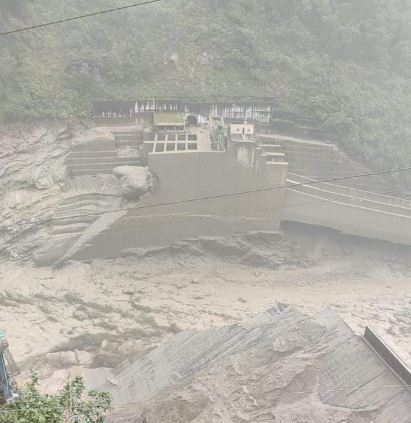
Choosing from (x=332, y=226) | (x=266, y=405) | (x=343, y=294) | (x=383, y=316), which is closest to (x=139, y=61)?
(x=332, y=226)

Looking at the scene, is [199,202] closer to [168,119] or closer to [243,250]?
[243,250]

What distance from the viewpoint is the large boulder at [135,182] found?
17.9 metres

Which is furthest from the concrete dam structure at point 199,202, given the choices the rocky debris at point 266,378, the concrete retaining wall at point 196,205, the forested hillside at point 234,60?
the rocky debris at point 266,378

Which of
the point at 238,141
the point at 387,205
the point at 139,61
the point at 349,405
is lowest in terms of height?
the point at 349,405

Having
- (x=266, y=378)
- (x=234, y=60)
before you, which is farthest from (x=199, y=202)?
(x=266, y=378)

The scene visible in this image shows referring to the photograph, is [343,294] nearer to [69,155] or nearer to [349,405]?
[349,405]

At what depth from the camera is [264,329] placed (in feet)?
42.6

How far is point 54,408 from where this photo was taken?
6.45 meters

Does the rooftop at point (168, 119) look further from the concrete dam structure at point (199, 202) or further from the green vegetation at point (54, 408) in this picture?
the green vegetation at point (54, 408)

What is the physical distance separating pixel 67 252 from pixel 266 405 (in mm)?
10145

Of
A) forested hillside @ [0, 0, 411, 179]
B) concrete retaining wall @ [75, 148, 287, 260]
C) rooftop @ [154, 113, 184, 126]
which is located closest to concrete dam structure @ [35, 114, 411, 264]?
concrete retaining wall @ [75, 148, 287, 260]

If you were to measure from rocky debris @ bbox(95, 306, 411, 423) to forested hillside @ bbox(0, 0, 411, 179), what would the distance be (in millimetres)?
10980

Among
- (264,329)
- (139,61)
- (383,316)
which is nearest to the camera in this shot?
(264,329)

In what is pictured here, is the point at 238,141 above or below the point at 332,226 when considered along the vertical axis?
above
